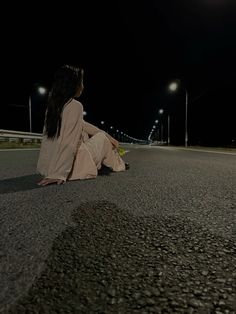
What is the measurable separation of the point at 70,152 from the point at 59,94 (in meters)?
0.90

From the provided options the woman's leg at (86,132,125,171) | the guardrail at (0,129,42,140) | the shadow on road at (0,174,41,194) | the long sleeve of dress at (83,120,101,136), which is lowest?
the shadow on road at (0,174,41,194)

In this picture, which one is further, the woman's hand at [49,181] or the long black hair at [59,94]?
the long black hair at [59,94]

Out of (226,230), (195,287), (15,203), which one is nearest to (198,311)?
(195,287)

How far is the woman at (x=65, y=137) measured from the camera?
4.49 m

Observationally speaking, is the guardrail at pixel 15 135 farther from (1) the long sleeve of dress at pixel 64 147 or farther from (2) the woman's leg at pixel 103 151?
(1) the long sleeve of dress at pixel 64 147

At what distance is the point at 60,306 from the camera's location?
123cm

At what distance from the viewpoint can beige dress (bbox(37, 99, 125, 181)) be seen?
448 cm

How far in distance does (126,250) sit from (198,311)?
705 mm

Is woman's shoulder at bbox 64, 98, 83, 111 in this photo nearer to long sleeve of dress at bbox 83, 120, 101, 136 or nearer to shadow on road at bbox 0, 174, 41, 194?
long sleeve of dress at bbox 83, 120, 101, 136

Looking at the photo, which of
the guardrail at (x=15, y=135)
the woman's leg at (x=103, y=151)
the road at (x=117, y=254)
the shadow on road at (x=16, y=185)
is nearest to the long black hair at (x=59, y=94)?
the woman's leg at (x=103, y=151)

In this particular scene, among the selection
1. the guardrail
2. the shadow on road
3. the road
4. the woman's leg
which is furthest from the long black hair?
the guardrail

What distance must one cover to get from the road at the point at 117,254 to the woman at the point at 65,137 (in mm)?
1048

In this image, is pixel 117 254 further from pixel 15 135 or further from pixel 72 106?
pixel 15 135

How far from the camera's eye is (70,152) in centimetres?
448
